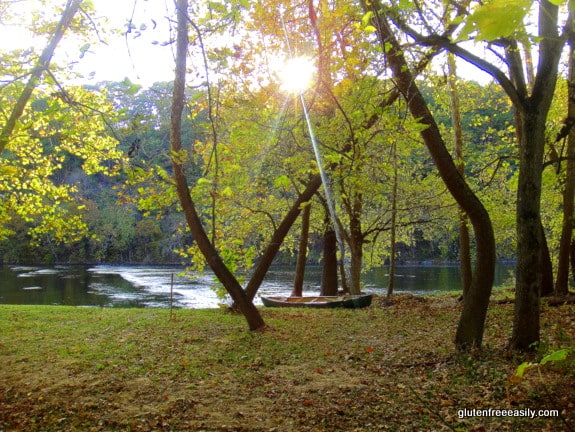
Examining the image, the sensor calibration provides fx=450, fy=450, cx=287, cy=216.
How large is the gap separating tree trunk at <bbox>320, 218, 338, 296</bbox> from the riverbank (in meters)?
7.18

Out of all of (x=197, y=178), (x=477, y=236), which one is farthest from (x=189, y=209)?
(x=477, y=236)

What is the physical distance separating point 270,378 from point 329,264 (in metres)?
11.6

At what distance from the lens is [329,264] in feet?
57.4

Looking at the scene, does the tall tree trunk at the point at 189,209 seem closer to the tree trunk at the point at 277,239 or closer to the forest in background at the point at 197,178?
the forest in background at the point at 197,178

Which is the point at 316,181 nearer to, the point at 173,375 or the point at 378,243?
the point at 173,375

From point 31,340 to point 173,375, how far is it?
3.94 m

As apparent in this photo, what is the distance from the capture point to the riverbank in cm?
457

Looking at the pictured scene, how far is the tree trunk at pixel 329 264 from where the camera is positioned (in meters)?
17.2

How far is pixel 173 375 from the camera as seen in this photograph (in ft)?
20.3

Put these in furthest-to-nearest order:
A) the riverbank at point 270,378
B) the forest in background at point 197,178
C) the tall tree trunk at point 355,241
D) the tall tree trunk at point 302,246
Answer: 1. the tall tree trunk at point 355,241
2. the tall tree trunk at point 302,246
3. the forest in background at point 197,178
4. the riverbank at point 270,378

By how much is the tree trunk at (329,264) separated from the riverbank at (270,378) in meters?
7.18

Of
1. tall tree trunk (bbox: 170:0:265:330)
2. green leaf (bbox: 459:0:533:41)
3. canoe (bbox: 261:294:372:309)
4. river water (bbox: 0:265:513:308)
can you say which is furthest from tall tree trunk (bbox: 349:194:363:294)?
green leaf (bbox: 459:0:533:41)

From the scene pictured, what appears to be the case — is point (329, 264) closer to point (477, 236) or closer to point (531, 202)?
point (477, 236)

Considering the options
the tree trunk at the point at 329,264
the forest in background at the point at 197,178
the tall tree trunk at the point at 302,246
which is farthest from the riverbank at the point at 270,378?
the tree trunk at the point at 329,264
